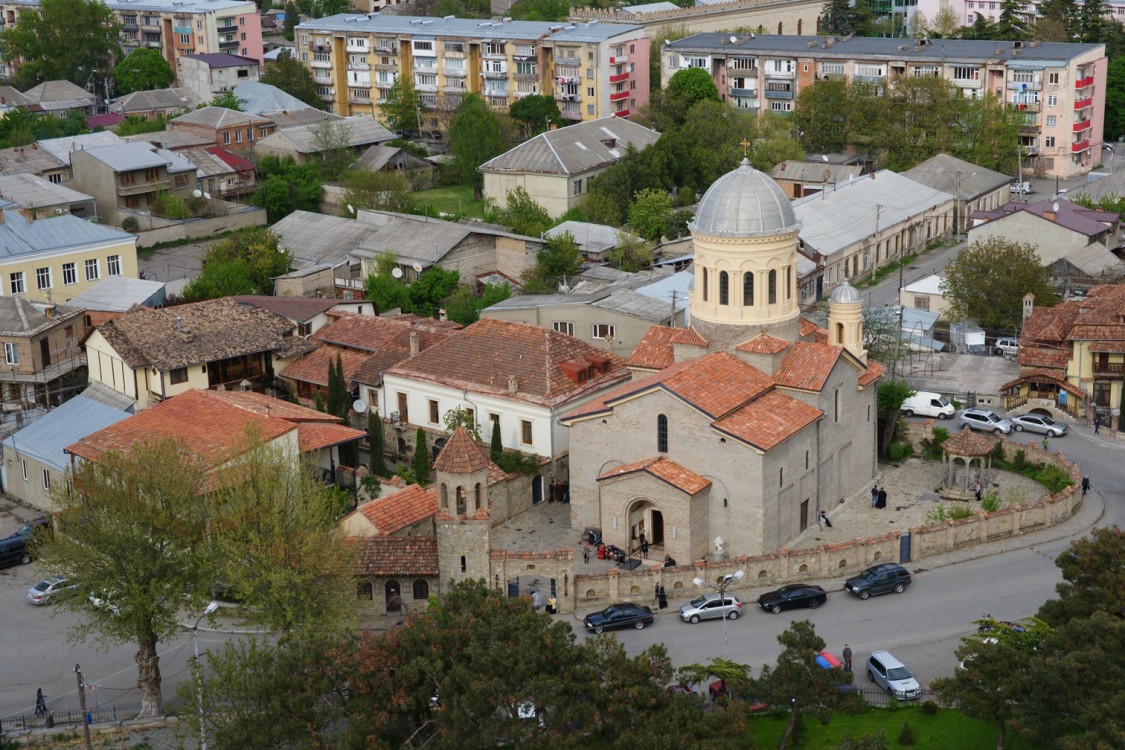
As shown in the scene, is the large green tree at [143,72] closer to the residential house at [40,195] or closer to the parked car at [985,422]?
the residential house at [40,195]

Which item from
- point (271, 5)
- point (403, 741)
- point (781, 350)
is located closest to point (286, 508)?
point (403, 741)

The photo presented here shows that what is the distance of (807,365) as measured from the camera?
60.4 meters

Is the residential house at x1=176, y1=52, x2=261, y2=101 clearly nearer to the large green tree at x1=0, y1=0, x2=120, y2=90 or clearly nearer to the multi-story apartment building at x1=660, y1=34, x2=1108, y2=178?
the large green tree at x1=0, y1=0, x2=120, y2=90

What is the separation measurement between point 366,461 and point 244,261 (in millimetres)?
24921

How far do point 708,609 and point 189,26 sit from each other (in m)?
119

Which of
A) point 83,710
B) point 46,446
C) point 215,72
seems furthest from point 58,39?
point 83,710

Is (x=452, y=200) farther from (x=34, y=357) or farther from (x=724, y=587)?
(x=724, y=587)

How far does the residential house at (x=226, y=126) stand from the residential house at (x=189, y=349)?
49.3 meters

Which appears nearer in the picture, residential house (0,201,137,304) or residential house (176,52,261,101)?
residential house (0,201,137,304)

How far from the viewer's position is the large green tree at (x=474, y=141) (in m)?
117

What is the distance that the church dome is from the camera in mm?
60844

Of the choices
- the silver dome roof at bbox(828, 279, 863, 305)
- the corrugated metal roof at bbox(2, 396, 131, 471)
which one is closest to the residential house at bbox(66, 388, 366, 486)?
the corrugated metal roof at bbox(2, 396, 131, 471)

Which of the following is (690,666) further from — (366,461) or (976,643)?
(366,461)

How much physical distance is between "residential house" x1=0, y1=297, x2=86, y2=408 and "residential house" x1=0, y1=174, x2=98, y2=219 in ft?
71.4
